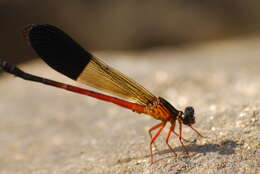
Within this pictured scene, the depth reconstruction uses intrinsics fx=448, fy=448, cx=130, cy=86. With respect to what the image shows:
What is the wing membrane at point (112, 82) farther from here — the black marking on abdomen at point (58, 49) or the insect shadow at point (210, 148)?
the insect shadow at point (210, 148)

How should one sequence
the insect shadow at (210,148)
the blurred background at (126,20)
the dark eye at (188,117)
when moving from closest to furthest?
1. the insect shadow at (210,148)
2. the dark eye at (188,117)
3. the blurred background at (126,20)

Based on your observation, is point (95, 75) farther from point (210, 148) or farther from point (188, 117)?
A: point (210, 148)

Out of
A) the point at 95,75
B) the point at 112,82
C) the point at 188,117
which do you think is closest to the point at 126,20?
the point at 95,75

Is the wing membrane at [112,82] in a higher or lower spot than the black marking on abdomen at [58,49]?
lower

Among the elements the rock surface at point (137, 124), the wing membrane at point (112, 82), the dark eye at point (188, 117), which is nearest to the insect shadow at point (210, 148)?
the rock surface at point (137, 124)

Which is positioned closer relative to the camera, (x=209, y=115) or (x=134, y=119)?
(x=209, y=115)

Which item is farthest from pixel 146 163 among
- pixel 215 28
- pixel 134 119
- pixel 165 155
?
pixel 215 28

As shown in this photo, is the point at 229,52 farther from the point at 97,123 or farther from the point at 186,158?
the point at 186,158
